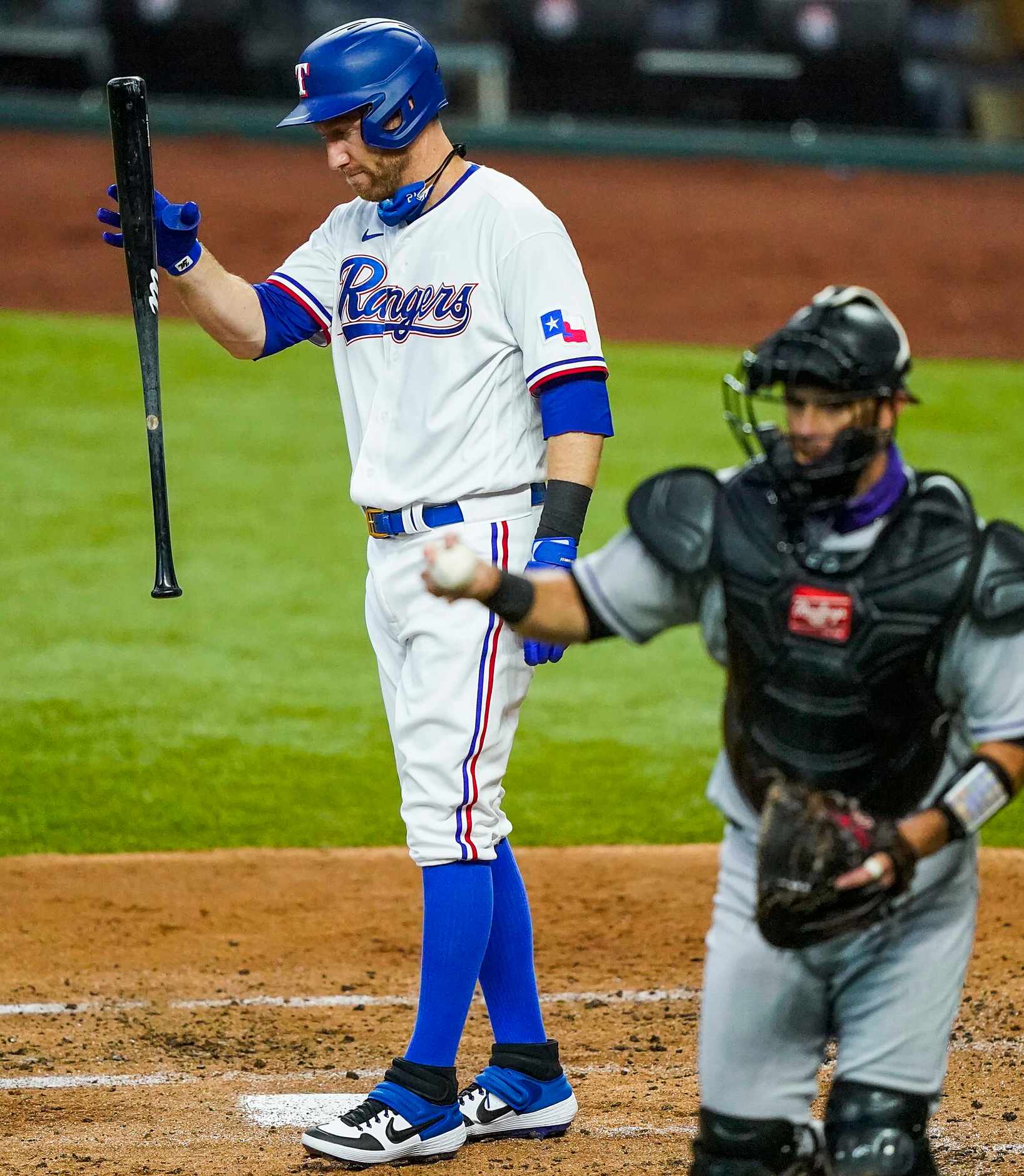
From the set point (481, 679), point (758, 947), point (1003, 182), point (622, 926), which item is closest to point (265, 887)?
point (622, 926)

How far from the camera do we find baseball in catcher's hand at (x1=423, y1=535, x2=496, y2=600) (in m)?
2.81

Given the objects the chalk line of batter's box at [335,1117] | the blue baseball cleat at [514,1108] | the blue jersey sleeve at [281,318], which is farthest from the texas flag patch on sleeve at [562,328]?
the chalk line of batter's box at [335,1117]

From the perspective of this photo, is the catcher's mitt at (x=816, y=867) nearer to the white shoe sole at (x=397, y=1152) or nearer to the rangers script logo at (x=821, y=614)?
the rangers script logo at (x=821, y=614)

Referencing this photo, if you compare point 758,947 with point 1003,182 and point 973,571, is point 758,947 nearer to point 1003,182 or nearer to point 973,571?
point 973,571

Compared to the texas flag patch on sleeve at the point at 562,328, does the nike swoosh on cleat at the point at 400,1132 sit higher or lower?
lower

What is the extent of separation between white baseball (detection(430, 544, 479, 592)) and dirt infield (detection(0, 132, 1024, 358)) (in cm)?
1191

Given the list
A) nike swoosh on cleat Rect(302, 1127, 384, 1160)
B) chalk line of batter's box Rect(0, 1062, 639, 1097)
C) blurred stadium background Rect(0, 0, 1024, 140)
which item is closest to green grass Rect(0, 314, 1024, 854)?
chalk line of batter's box Rect(0, 1062, 639, 1097)

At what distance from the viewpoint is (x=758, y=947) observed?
2.88 m

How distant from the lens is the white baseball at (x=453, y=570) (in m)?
2.81

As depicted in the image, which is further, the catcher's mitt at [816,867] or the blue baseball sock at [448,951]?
the blue baseball sock at [448,951]

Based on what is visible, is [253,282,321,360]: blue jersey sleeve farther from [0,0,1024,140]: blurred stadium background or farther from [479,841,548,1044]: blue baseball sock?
[0,0,1024,140]: blurred stadium background

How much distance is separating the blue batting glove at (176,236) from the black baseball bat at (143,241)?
0.02 metres

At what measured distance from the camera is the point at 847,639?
279cm

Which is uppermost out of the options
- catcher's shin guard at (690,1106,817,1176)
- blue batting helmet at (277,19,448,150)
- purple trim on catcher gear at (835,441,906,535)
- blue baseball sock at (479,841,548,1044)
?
blue batting helmet at (277,19,448,150)
